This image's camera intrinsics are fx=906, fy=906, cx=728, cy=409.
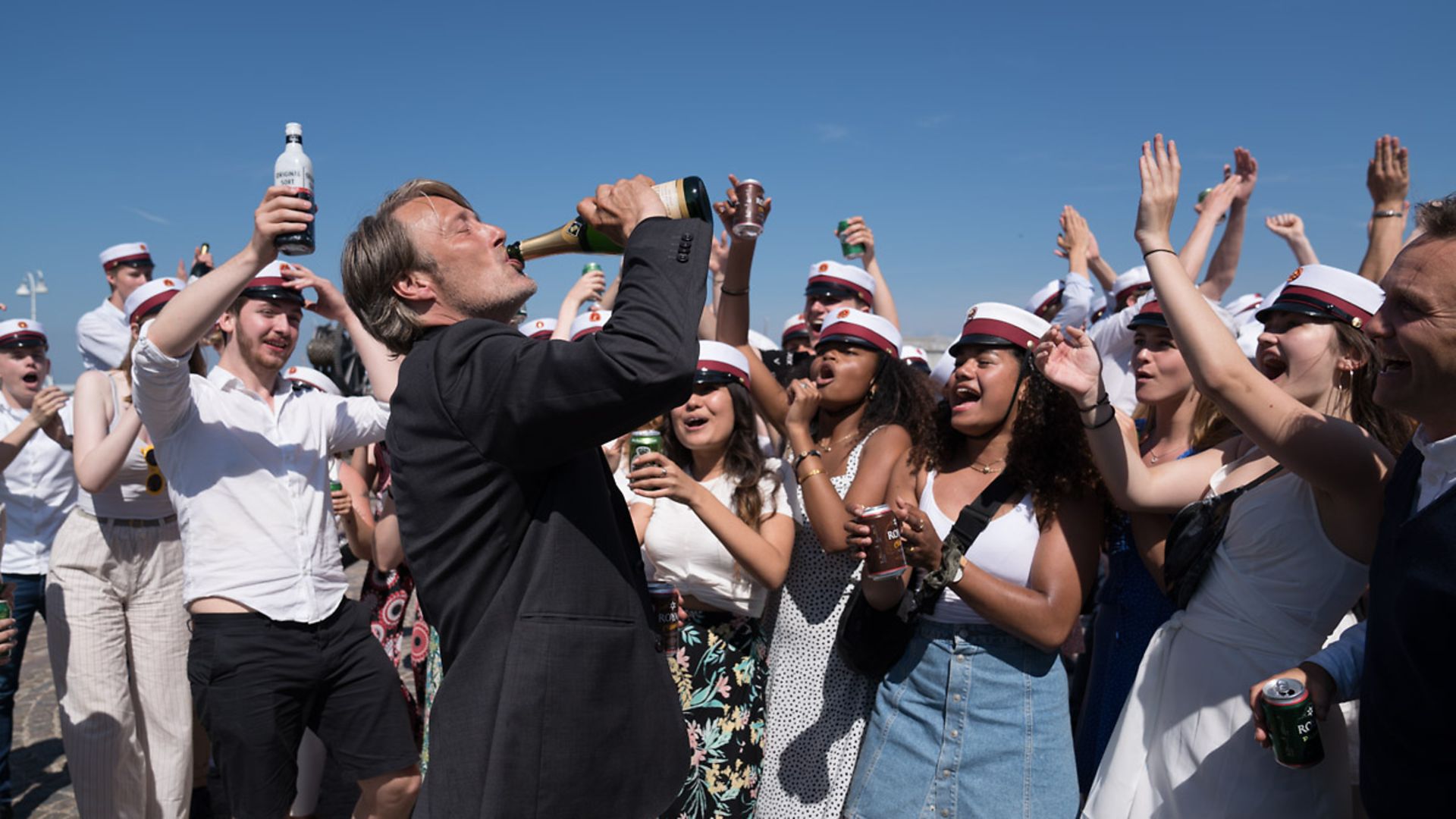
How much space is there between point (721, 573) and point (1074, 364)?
1.57 meters

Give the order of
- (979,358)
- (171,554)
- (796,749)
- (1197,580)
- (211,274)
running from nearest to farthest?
1. (1197,580)
2. (211,274)
3. (979,358)
4. (796,749)
5. (171,554)

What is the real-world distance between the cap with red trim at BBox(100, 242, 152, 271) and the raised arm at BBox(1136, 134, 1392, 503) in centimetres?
725

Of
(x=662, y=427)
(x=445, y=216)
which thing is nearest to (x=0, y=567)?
(x=662, y=427)

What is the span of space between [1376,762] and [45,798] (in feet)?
20.4

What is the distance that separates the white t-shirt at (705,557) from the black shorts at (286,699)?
122 cm

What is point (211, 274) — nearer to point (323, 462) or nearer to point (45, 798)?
point (323, 462)

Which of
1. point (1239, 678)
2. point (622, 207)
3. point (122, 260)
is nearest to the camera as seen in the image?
point (622, 207)

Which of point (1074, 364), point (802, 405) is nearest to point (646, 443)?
point (802, 405)

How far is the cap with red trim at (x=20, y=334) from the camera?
529cm

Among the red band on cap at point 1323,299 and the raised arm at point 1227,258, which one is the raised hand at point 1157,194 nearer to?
the red band on cap at point 1323,299

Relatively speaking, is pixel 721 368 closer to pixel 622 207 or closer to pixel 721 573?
pixel 721 573

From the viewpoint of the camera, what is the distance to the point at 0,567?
4.82 m

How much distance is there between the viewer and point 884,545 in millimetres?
2836

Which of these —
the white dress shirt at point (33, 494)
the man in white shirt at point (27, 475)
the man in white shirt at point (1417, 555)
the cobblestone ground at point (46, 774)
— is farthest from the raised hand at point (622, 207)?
the white dress shirt at point (33, 494)
